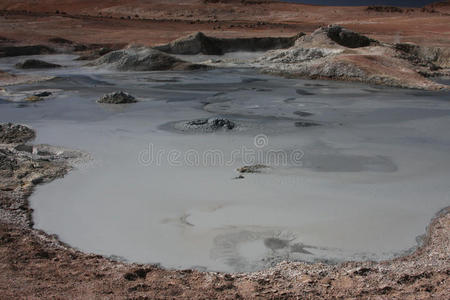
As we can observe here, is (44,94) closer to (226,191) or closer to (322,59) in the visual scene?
(226,191)

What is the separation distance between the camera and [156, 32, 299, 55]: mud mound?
19875 mm

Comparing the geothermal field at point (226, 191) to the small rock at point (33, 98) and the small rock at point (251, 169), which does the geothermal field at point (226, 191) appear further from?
the small rock at point (33, 98)

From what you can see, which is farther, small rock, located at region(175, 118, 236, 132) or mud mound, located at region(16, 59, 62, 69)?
mud mound, located at region(16, 59, 62, 69)

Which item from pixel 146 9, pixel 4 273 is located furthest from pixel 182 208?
pixel 146 9

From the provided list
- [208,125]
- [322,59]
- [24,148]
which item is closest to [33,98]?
[24,148]

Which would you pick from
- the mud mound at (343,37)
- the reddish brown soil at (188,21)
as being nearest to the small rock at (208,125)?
the mud mound at (343,37)

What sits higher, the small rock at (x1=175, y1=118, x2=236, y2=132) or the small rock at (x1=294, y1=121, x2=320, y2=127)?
the small rock at (x1=175, y1=118, x2=236, y2=132)

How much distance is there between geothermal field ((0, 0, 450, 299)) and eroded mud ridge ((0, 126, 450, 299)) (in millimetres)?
13

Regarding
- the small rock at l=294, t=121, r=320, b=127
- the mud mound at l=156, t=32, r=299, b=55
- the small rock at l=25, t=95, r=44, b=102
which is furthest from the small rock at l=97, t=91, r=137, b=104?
the mud mound at l=156, t=32, r=299, b=55

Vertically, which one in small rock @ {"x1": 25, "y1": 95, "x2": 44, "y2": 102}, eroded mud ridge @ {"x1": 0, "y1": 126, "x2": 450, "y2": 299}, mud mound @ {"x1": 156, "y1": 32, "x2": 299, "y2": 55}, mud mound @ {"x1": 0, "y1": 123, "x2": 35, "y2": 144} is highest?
mud mound @ {"x1": 156, "y1": 32, "x2": 299, "y2": 55}

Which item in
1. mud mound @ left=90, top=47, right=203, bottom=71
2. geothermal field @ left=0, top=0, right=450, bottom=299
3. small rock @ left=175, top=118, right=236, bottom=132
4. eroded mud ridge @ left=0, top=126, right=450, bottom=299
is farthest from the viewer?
mud mound @ left=90, top=47, right=203, bottom=71

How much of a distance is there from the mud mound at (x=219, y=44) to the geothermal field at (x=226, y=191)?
28.5ft

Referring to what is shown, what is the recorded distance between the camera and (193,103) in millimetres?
9273

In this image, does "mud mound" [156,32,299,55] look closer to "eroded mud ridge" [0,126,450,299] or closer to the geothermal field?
the geothermal field
